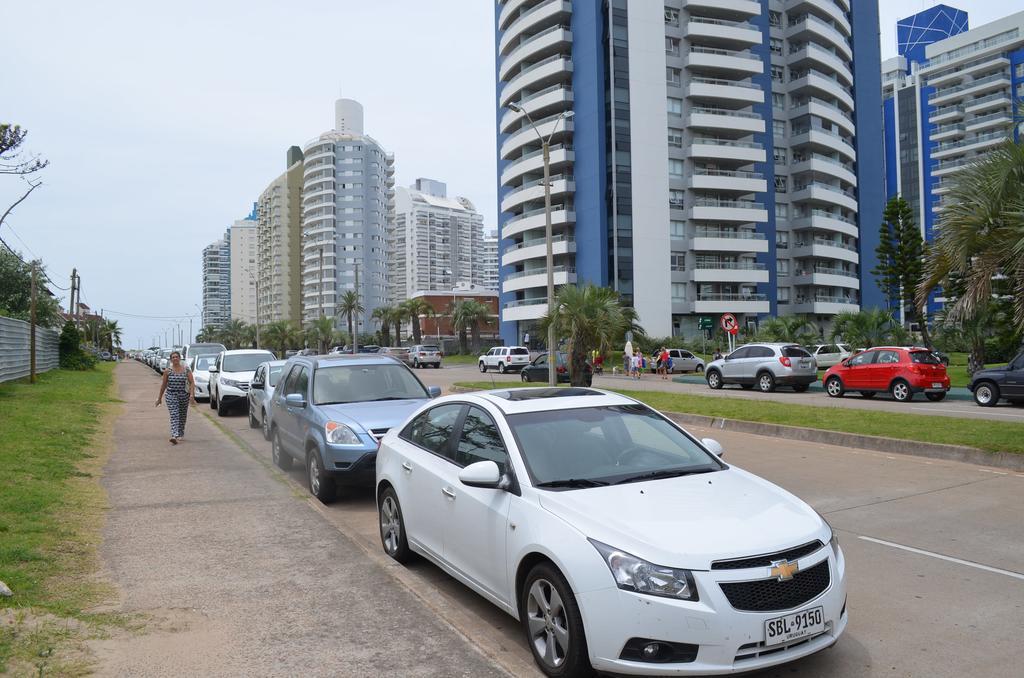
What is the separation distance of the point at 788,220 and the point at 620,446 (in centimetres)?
7087

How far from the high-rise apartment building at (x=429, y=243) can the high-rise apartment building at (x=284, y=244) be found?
125 feet

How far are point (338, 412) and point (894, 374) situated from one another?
60.8 feet

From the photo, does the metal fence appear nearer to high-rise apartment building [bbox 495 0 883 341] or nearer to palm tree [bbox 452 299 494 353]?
high-rise apartment building [bbox 495 0 883 341]

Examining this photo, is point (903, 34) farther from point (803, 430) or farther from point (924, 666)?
point (924, 666)

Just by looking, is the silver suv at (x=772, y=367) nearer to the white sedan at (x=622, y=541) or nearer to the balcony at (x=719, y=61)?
the white sedan at (x=622, y=541)

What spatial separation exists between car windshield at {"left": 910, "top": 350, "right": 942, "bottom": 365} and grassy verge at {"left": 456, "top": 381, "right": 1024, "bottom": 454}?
5831 millimetres

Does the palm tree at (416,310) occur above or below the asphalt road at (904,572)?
above

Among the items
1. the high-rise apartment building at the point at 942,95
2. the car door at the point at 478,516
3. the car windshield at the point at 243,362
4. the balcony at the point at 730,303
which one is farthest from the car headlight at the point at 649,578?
the high-rise apartment building at the point at 942,95

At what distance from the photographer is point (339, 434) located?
8.30 meters

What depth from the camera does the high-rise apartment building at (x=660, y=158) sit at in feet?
201

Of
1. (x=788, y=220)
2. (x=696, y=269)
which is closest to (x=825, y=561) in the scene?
(x=696, y=269)

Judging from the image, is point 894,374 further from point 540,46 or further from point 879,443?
point 540,46

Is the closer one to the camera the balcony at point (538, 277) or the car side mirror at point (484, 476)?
the car side mirror at point (484, 476)

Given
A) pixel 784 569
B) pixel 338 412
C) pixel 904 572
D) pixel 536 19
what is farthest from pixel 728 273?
pixel 784 569
